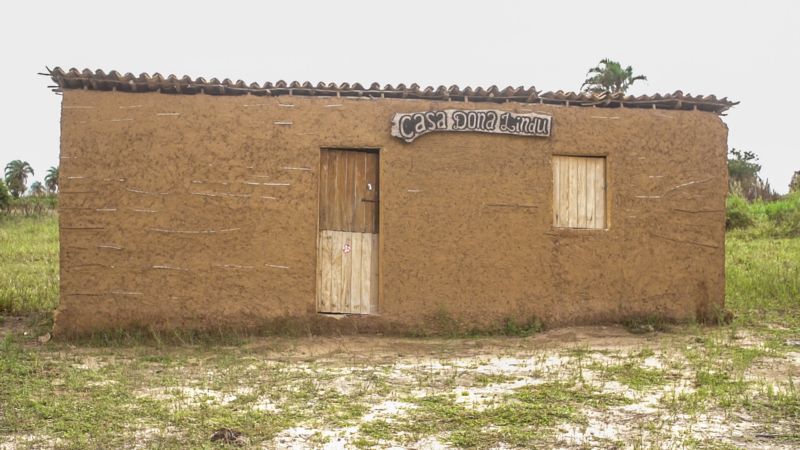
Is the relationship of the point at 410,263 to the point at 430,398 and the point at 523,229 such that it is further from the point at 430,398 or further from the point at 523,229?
the point at 430,398

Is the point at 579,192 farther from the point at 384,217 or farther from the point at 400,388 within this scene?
the point at 400,388

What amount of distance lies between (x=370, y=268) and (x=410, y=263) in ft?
1.61

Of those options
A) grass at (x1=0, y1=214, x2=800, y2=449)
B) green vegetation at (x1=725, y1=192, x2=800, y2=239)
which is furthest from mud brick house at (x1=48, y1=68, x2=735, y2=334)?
green vegetation at (x1=725, y1=192, x2=800, y2=239)

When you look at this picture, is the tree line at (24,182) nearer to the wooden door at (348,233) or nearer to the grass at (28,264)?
the grass at (28,264)

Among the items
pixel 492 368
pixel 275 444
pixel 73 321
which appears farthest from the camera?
pixel 73 321

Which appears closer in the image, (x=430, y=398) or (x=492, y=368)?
(x=430, y=398)

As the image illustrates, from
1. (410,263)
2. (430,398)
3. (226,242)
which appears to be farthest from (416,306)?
(430,398)

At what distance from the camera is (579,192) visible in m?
10.2

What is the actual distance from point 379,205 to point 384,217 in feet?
0.56

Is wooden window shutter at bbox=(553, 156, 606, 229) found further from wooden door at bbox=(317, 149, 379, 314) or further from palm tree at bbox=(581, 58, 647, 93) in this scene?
palm tree at bbox=(581, 58, 647, 93)

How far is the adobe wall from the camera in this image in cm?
942

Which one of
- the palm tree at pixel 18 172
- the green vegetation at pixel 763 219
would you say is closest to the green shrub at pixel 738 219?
the green vegetation at pixel 763 219

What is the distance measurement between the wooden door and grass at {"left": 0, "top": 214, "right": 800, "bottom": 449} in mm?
643

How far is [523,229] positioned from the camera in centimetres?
998
